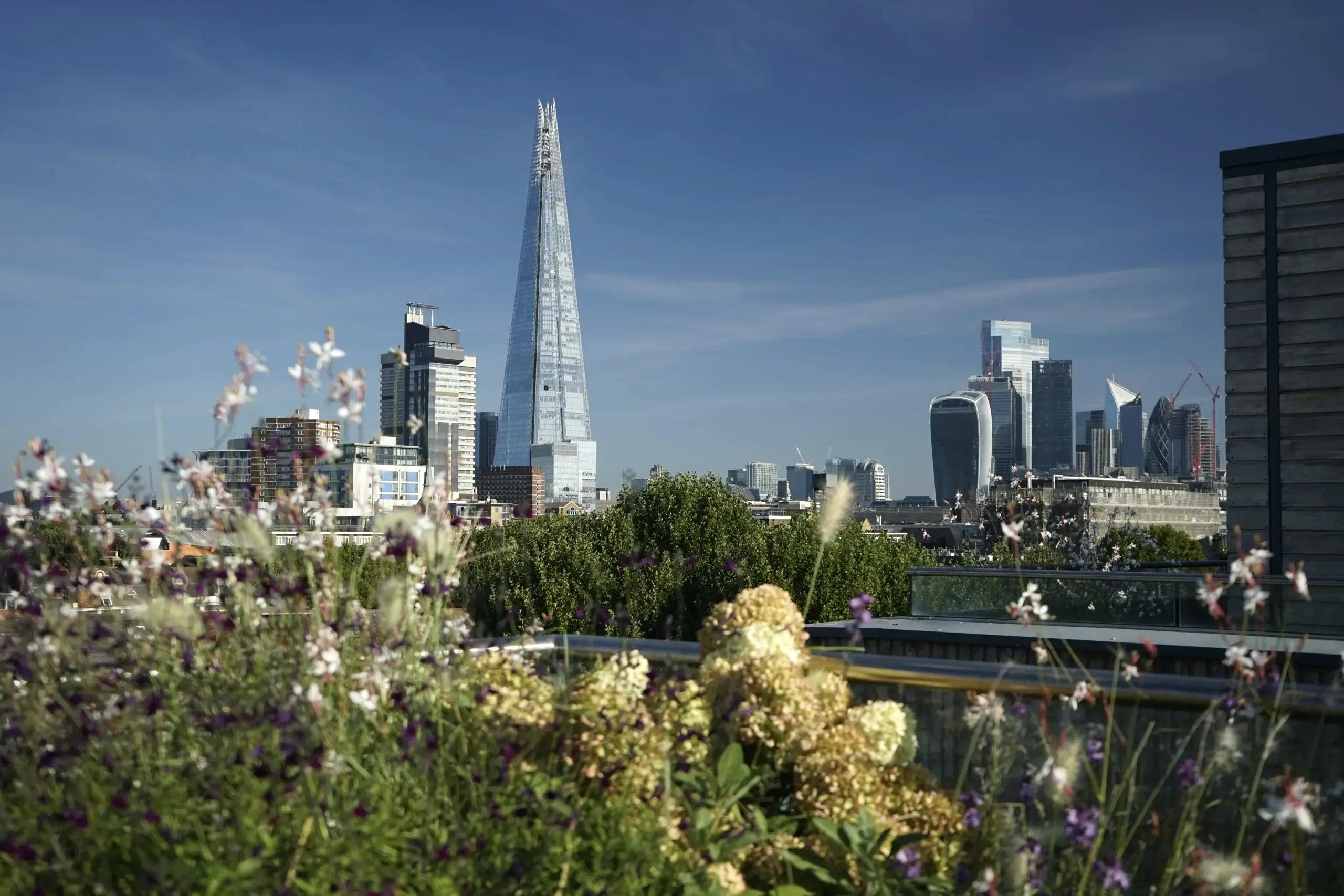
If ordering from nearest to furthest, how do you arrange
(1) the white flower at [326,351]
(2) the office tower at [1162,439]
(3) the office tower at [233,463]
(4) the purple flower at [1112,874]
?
(4) the purple flower at [1112,874] < (1) the white flower at [326,351] < (3) the office tower at [233,463] < (2) the office tower at [1162,439]

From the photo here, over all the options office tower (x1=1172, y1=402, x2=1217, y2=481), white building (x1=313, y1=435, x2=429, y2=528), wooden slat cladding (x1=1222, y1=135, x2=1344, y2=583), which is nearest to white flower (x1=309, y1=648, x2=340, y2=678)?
white building (x1=313, y1=435, x2=429, y2=528)

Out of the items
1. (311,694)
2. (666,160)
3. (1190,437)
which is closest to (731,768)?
(311,694)

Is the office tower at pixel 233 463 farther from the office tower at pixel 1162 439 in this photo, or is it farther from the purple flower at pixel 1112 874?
the office tower at pixel 1162 439

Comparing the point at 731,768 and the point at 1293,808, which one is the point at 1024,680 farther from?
the point at 1293,808

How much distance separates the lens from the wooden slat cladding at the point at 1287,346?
8.64m

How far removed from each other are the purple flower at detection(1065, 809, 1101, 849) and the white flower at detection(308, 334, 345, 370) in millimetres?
2026

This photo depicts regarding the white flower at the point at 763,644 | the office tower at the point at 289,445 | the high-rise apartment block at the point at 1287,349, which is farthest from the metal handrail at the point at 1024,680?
the high-rise apartment block at the point at 1287,349

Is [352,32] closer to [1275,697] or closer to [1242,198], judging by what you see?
[1242,198]

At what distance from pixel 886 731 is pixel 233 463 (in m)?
2.14

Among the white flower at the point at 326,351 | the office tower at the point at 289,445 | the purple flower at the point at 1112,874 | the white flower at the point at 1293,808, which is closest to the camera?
the white flower at the point at 1293,808

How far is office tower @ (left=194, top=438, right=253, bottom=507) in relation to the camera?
3.26m

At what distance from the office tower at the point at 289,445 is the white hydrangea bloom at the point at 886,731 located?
171 centimetres

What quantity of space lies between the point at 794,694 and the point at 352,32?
11.1m

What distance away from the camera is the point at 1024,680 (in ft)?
11.3
